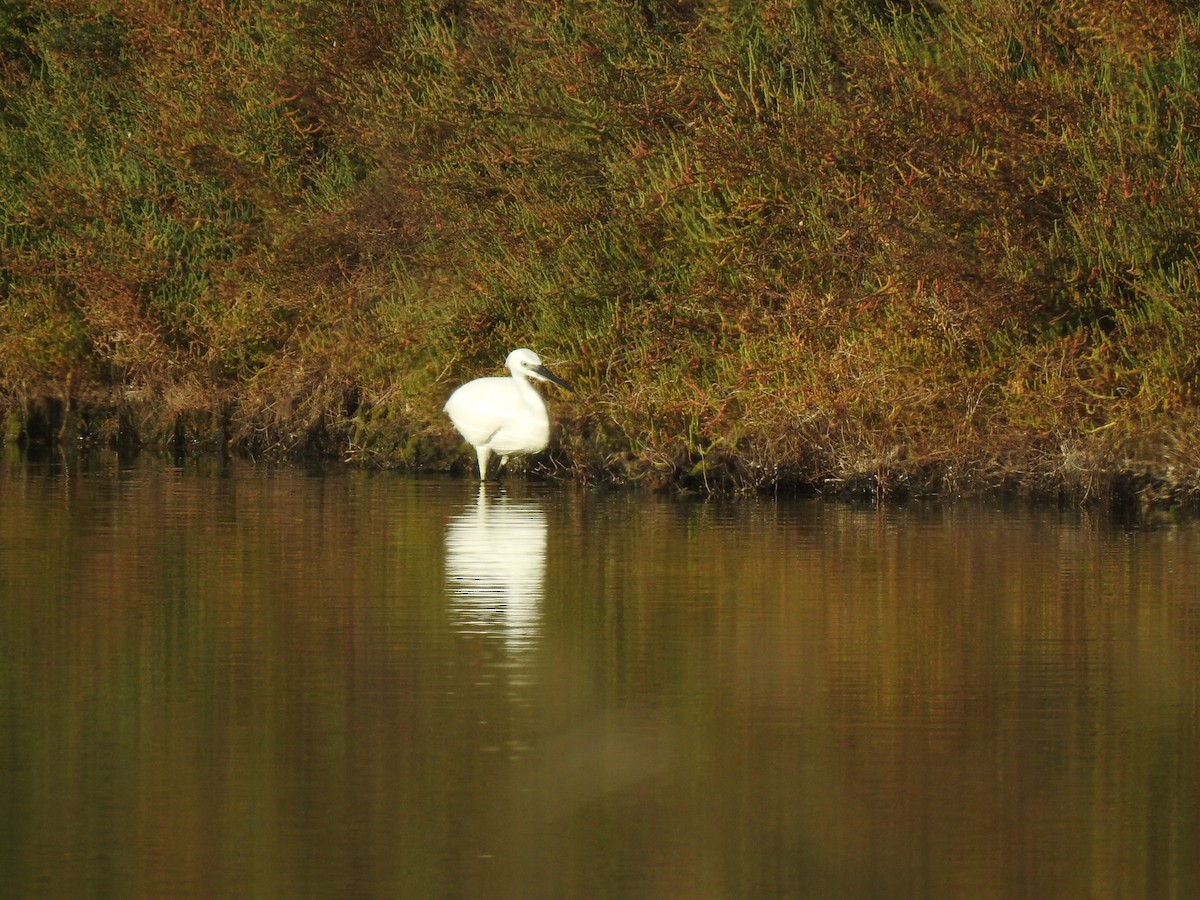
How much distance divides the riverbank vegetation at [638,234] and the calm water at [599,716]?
2.81 meters

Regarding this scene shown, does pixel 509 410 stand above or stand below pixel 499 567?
above

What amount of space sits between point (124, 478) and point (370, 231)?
4.38 metres

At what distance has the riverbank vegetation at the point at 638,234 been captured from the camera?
17266 mm

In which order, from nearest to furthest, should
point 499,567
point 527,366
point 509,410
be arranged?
1. point 499,567
2. point 509,410
3. point 527,366

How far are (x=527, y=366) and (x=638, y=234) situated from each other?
56.7 inches

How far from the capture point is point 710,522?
1648 centimetres

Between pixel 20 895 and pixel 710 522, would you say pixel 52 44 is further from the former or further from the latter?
pixel 20 895

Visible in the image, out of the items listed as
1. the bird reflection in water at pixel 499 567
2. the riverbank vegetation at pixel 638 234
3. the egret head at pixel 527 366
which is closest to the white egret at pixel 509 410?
the egret head at pixel 527 366

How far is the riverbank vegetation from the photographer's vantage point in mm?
17266

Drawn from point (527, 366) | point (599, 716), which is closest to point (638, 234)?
point (527, 366)

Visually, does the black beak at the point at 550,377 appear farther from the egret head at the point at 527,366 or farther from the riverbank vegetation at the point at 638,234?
the riverbank vegetation at the point at 638,234

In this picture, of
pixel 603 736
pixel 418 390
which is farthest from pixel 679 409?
pixel 603 736

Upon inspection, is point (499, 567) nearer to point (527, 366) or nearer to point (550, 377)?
point (550, 377)

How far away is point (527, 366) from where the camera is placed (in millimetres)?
19766
